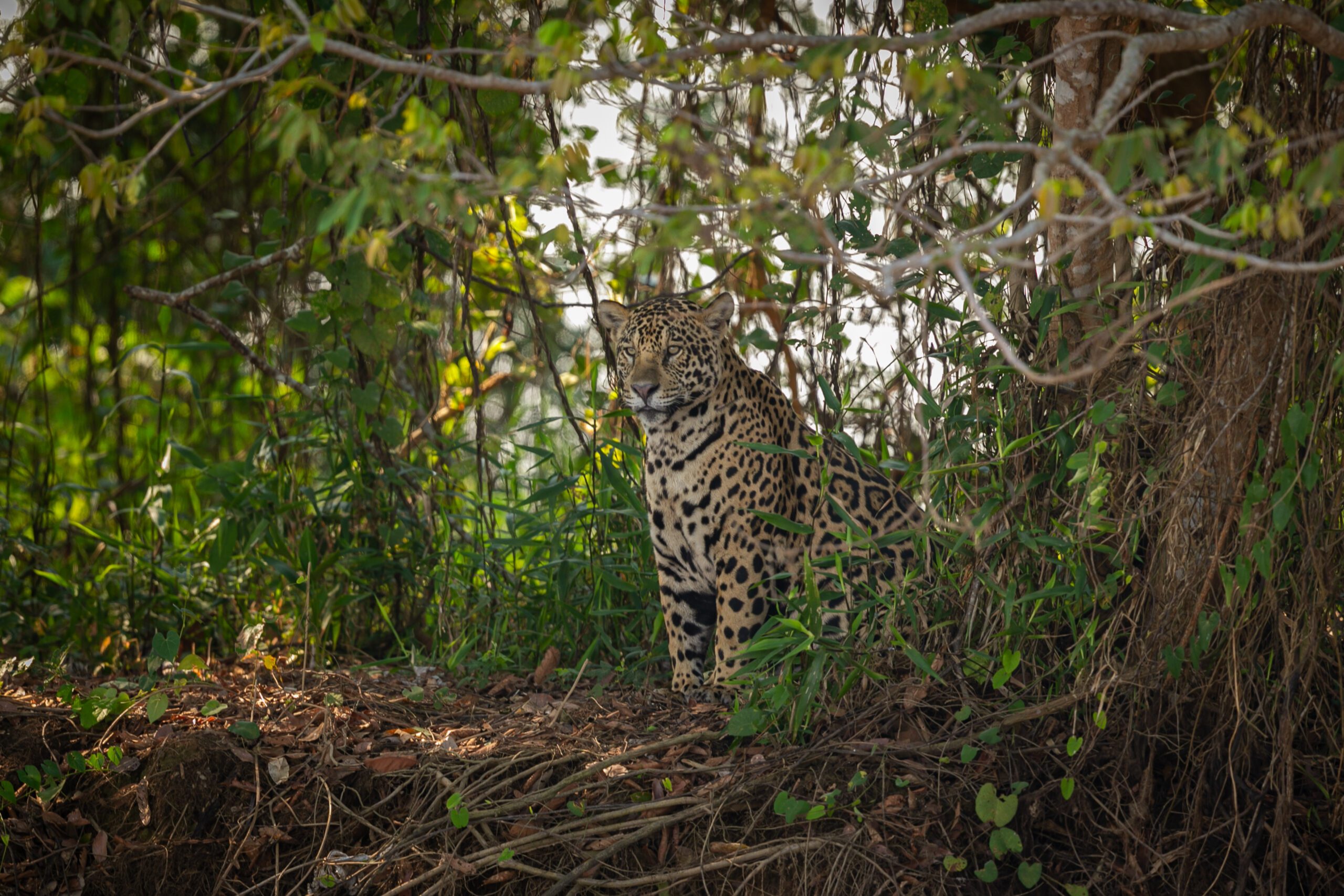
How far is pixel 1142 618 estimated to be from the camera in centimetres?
355

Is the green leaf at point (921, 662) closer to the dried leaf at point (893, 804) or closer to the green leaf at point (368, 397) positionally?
the dried leaf at point (893, 804)

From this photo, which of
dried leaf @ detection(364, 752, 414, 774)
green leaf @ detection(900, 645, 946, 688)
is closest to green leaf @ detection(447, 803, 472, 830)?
dried leaf @ detection(364, 752, 414, 774)

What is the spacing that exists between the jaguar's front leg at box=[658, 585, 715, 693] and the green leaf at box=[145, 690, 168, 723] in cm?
195

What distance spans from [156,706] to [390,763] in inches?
35.6

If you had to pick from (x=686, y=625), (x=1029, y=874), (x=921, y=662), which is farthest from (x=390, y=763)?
(x=1029, y=874)

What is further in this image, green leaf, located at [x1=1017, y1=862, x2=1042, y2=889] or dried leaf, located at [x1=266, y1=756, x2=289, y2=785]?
dried leaf, located at [x1=266, y1=756, x2=289, y2=785]

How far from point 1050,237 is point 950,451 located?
84cm

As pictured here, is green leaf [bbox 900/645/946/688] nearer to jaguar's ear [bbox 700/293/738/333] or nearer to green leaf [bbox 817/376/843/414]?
green leaf [bbox 817/376/843/414]

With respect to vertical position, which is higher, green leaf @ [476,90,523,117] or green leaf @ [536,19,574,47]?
green leaf @ [476,90,523,117]

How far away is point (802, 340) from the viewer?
4.90 meters

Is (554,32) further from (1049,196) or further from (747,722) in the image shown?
(747,722)

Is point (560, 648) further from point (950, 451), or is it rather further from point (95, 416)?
point (95, 416)

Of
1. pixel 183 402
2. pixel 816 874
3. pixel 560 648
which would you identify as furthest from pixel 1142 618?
pixel 183 402

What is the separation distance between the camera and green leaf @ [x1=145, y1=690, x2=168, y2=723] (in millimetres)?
4125
